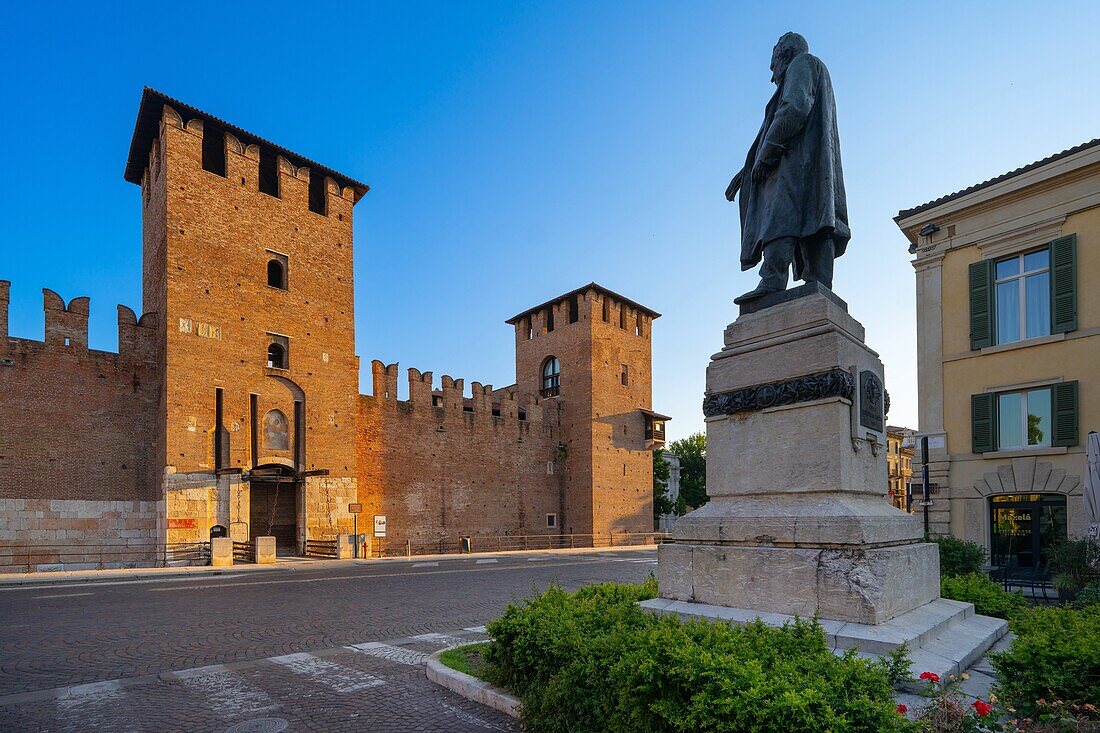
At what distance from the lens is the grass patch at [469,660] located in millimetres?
5443

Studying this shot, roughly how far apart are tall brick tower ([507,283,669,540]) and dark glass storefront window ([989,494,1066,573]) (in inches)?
952

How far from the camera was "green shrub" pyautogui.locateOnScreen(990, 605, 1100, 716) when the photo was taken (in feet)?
10.8

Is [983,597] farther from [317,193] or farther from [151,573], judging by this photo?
[317,193]

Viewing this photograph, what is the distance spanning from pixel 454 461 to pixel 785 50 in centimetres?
2993

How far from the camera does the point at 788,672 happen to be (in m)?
3.13

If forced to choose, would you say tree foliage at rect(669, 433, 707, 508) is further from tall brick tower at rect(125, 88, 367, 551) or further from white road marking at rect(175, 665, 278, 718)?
white road marking at rect(175, 665, 278, 718)

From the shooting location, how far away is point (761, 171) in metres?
6.09

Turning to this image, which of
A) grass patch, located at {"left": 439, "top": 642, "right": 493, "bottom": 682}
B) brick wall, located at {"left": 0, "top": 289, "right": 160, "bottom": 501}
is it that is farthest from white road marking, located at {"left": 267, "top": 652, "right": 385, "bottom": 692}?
brick wall, located at {"left": 0, "top": 289, "right": 160, "bottom": 501}

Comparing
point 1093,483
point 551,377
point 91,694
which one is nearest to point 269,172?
point 551,377

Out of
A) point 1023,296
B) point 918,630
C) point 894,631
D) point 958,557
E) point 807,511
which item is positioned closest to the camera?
point 894,631

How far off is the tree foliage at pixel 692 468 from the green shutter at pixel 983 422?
147ft

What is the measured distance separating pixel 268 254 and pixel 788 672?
27851mm

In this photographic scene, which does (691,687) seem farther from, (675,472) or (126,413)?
(675,472)

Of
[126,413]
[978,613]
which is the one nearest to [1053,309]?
[978,613]
